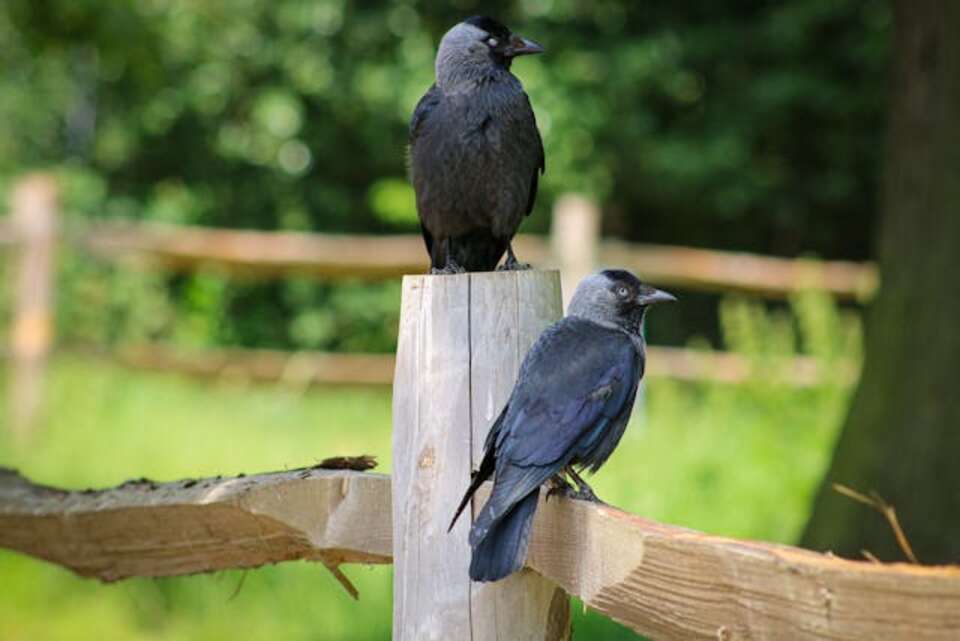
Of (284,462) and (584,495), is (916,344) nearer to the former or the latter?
(584,495)

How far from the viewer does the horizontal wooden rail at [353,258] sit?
33.4 ft

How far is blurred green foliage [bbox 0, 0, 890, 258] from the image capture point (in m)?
14.9

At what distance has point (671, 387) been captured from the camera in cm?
983

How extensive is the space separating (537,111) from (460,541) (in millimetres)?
12444

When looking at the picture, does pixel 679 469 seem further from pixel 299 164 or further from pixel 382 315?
pixel 299 164

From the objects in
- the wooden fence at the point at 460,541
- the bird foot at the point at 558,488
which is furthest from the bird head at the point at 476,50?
the bird foot at the point at 558,488

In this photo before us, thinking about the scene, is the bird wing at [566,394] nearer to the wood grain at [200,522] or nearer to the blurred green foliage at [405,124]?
the wood grain at [200,522]

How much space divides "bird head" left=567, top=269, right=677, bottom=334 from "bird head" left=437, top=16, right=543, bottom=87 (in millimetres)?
1059

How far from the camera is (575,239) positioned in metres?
9.88

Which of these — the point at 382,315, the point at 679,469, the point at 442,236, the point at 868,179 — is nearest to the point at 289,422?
the point at 679,469

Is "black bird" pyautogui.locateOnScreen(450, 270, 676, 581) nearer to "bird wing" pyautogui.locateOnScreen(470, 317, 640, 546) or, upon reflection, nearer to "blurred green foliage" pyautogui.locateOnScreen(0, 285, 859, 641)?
"bird wing" pyautogui.locateOnScreen(470, 317, 640, 546)

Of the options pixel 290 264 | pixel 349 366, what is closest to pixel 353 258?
pixel 290 264

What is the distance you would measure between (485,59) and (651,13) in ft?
40.6

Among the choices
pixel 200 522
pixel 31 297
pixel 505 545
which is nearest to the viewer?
pixel 505 545
